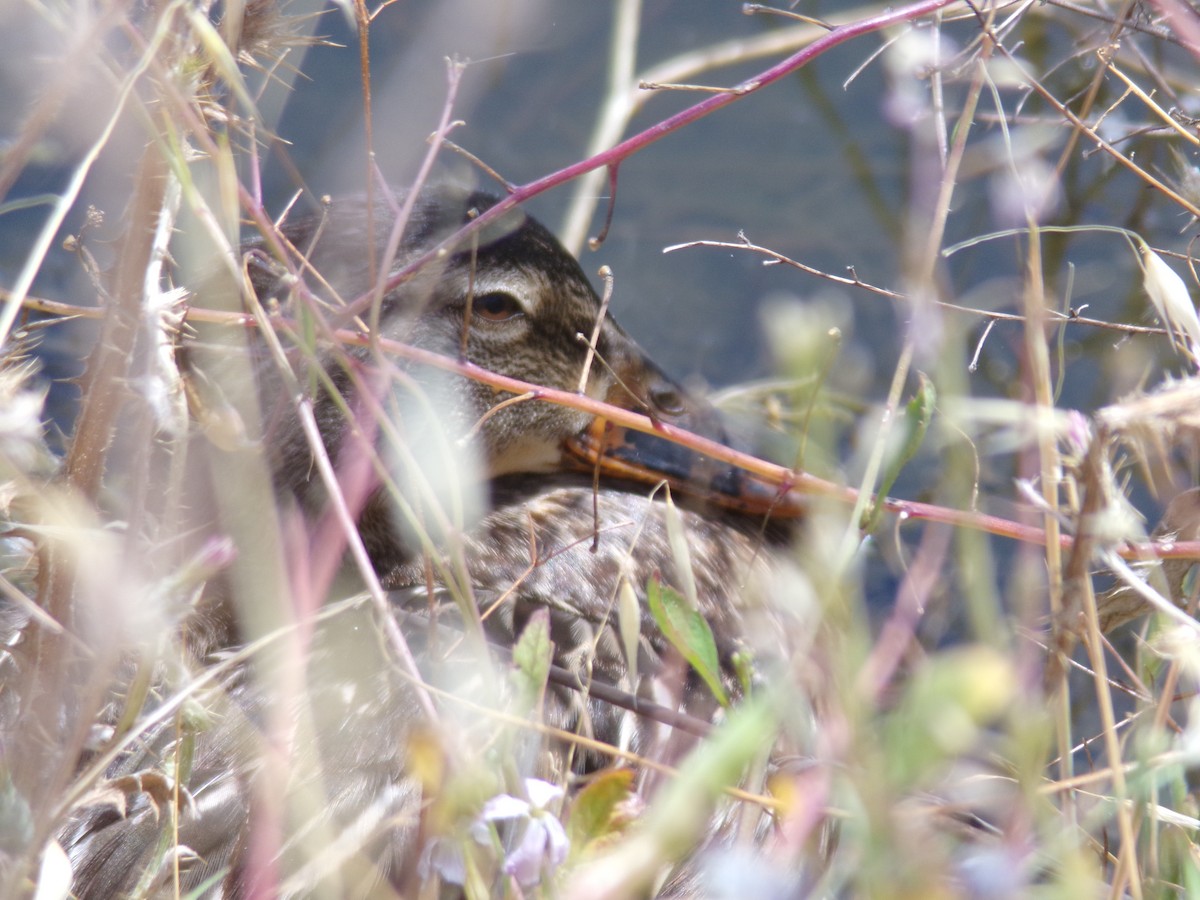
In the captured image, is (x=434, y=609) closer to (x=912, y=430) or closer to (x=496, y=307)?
(x=912, y=430)

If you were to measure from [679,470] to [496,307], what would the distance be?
1.39 ft

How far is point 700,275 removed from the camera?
266cm

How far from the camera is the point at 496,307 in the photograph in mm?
1836

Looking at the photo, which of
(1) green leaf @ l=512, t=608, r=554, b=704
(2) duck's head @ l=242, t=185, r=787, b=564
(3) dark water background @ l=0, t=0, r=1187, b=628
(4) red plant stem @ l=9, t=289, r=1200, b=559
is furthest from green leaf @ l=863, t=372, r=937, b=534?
(3) dark water background @ l=0, t=0, r=1187, b=628

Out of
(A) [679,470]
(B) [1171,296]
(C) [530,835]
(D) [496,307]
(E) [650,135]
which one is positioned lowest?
(A) [679,470]

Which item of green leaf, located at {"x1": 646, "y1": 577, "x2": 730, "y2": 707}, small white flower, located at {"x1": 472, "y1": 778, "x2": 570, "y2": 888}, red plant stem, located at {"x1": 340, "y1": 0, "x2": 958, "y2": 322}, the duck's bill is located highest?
red plant stem, located at {"x1": 340, "y1": 0, "x2": 958, "y2": 322}

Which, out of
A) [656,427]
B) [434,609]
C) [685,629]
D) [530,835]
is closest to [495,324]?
[656,427]

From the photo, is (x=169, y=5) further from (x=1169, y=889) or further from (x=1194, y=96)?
(x=1194, y=96)

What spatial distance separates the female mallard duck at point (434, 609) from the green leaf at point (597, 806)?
0.30ft

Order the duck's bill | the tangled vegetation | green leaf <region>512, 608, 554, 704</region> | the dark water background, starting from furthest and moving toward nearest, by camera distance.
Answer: the dark water background < the duck's bill < green leaf <region>512, 608, 554, 704</region> < the tangled vegetation

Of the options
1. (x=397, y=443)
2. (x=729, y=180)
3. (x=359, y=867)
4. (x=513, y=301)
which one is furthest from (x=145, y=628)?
(x=729, y=180)

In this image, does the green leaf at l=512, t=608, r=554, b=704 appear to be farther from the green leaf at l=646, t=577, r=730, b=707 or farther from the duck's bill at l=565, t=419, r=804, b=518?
the duck's bill at l=565, t=419, r=804, b=518

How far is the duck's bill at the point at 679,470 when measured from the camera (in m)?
2.01

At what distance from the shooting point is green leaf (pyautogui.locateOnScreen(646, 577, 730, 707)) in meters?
0.94
